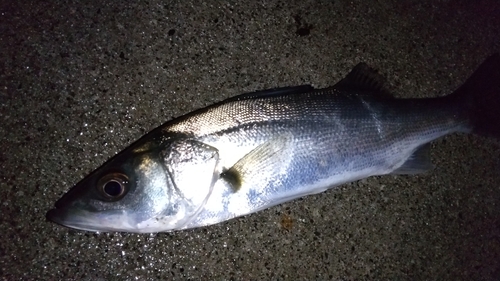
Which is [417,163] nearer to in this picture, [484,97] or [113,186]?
[484,97]

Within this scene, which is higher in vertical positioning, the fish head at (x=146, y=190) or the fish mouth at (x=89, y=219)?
the fish head at (x=146, y=190)

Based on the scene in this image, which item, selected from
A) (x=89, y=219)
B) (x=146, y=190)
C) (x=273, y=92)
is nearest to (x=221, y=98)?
(x=273, y=92)

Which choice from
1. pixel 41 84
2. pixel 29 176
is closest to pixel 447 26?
pixel 41 84

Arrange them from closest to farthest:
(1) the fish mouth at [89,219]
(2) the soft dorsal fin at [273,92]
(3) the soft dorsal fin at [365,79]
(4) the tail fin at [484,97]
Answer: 1. (1) the fish mouth at [89,219]
2. (2) the soft dorsal fin at [273,92]
3. (3) the soft dorsal fin at [365,79]
4. (4) the tail fin at [484,97]

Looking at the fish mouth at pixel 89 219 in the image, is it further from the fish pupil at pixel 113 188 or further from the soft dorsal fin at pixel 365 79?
the soft dorsal fin at pixel 365 79

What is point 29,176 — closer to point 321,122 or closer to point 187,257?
point 187,257

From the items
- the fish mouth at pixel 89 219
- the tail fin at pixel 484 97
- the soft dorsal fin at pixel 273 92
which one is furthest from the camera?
the tail fin at pixel 484 97

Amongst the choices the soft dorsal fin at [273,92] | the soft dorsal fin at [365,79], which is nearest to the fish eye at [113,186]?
the soft dorsal fin at [273,92]
